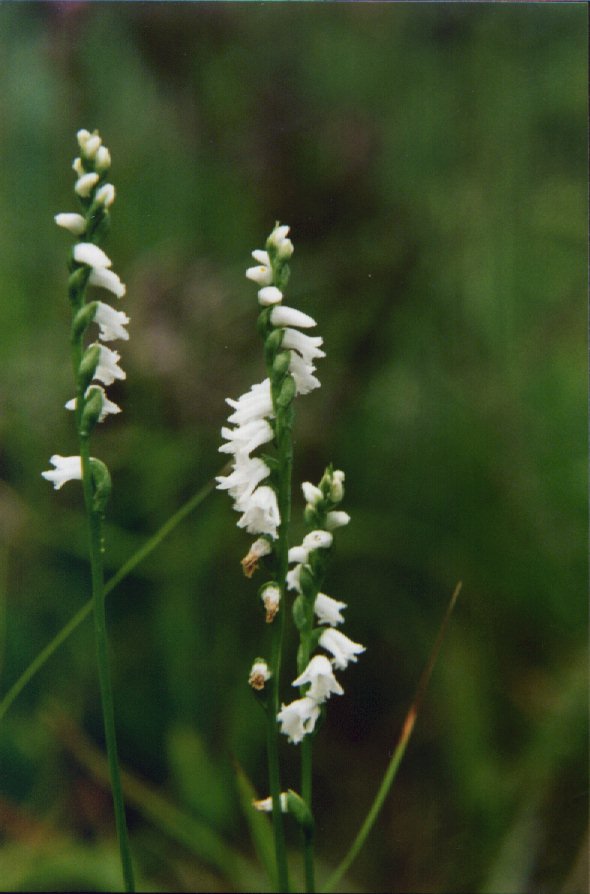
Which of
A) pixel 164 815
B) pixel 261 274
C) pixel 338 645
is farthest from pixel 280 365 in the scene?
pixel 164 815

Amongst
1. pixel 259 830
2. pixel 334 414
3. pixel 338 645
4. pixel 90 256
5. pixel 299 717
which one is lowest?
pixel 259 830

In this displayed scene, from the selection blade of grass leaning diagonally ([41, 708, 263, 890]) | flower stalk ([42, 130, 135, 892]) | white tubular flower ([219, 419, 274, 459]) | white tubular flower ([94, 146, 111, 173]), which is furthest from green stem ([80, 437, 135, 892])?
blade of grass leaning diagonally ([41, 708, 263, 890])

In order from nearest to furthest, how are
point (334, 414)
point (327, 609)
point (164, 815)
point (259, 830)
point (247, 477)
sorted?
point (247, 477) → point (327, 609) → point (259, 830) → point (164, 815) → point (334, 414)

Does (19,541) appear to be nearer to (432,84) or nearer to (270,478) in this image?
(270,478)

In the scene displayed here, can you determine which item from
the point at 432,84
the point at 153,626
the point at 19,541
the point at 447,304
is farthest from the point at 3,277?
the point at 432,84

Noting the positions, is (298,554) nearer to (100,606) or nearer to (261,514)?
(261,514)

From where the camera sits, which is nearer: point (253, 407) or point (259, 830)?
point (253, 407)
